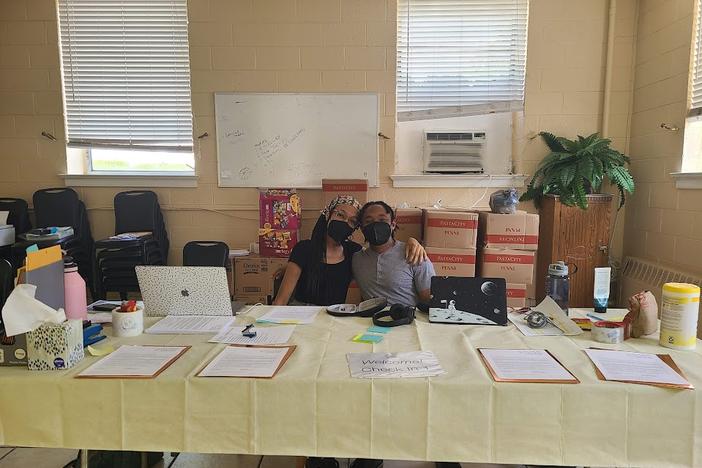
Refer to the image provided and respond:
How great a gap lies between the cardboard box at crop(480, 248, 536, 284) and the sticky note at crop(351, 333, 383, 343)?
5.77 feet

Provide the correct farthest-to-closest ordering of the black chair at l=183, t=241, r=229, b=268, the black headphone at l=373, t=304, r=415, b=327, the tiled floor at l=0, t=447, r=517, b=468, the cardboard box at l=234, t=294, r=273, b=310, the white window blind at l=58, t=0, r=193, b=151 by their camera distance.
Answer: the white window blind at l=58, t=0, r=193, b=151 → the cardboard box at l=234, t=294, r=273, b=310 → the black chair at l=183, t=241, r=229, b=268 → the tiled floor at l=0, t=447, r=517, b=468 → the black headphone at l=373, t=304, r=415, b=327

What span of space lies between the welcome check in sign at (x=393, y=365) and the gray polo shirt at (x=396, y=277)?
76cm

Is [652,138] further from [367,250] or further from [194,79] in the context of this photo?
[194,79]

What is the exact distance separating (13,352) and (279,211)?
95.4 inches

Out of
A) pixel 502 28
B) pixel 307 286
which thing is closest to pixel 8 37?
pixel 307 286

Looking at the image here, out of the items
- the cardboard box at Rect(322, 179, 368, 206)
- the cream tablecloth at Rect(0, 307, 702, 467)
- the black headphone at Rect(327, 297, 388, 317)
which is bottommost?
the cream tablecloth at Rect(0, 307, 702, 467)

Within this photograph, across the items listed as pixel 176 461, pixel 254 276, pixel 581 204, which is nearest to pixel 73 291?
pixel 176 461

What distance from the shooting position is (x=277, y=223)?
3635 millimetres

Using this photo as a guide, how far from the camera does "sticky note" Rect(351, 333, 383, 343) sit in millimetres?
1521

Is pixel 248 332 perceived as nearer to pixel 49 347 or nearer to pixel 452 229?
pixel 49 347

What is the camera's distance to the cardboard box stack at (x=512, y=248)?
312 cm

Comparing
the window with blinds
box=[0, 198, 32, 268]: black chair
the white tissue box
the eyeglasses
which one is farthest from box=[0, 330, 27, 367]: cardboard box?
Result: box=[0, 198, 32, 268]: black chair

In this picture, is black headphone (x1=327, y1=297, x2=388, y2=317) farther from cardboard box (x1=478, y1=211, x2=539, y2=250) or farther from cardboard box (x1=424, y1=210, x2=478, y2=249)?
cardboard box (x1=478, y1=211, x2=539, y2=250)

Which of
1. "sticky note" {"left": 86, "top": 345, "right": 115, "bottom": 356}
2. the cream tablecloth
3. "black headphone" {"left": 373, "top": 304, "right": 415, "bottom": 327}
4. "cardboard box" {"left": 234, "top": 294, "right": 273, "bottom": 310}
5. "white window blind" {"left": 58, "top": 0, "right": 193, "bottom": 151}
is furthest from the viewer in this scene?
"white window blind" {"left": 58, "top": 0, "right": 193, "bottom": 151}
